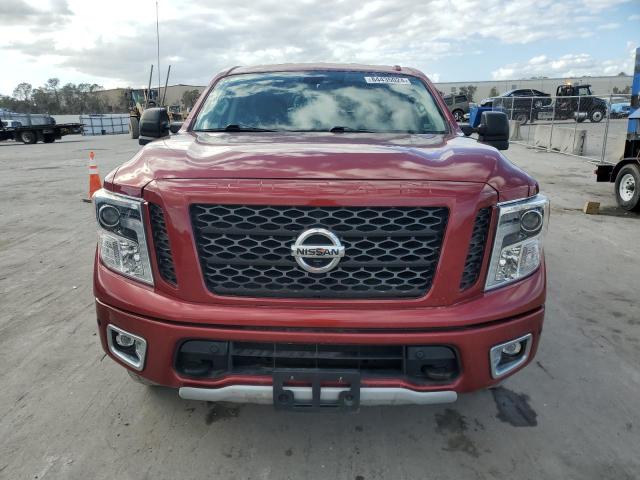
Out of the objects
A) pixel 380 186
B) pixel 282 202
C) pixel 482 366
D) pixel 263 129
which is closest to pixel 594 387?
pixel 482 366

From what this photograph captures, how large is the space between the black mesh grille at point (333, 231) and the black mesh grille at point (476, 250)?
0.15 m

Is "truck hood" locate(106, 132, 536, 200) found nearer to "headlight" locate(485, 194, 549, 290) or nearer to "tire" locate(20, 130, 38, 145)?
"headlight" locate(485, 194, 549, 290)

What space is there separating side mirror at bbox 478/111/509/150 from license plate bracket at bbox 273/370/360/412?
2235 mm

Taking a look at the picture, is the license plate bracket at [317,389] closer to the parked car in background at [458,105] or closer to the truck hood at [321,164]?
the truck hood at [321,164]

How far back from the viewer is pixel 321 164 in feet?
7.02

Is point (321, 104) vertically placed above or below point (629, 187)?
above

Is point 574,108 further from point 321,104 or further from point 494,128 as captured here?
point 321,104

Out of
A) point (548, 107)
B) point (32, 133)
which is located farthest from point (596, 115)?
point (32, 133)

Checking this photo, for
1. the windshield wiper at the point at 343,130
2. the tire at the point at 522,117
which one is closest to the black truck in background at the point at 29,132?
the tire at the point at 522,117

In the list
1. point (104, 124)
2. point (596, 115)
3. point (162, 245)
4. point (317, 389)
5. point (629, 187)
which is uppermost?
point (162, 245)

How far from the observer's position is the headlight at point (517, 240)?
216 centimetres

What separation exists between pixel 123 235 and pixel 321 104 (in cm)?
179

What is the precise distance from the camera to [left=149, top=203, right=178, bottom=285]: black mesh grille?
2137mm

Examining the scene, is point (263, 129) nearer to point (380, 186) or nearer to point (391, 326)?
point (380, 186)
